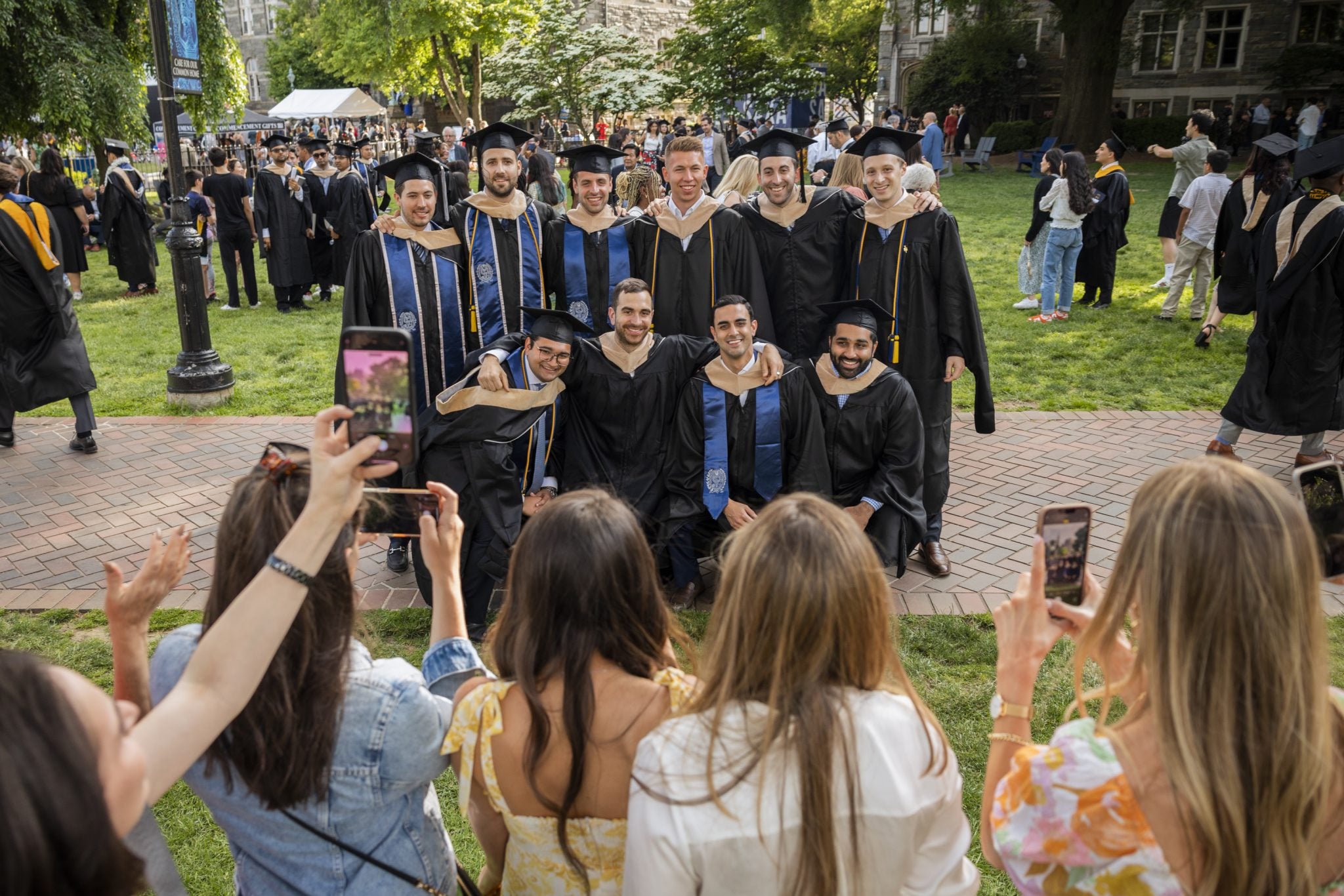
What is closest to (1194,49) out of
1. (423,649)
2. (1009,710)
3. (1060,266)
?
(1060,266)

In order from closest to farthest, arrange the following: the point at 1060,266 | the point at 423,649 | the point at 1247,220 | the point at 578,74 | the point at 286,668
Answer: the point at 286,668 → the point at 423,649 → the point at 1247,220 → the point at 1060,266 → the point at 578,74

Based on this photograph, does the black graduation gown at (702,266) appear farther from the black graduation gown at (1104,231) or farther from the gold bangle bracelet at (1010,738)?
the black graduation gown at (1104,231)

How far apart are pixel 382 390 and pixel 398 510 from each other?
67cm

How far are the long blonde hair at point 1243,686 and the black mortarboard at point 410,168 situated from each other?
4.52 meters

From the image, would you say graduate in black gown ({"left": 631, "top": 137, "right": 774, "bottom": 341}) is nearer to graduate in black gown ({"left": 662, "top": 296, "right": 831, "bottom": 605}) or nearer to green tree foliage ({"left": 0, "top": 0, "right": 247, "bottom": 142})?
graduate in black gown ({"left": 662, "top": 296, "right": 831, "bottom": 605})

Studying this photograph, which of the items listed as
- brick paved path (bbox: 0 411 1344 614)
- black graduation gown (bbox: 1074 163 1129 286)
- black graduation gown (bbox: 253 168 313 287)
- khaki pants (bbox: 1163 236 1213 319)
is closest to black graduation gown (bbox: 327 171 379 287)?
black graduation gown (bbox: 253 168 313 287)

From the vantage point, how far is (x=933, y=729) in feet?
5.64

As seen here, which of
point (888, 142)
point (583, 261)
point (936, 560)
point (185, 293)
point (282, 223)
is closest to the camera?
point (936, 560)

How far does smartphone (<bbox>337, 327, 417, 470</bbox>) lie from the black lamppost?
669 centimetres

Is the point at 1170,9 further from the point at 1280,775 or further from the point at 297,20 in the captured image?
the point at 297,20

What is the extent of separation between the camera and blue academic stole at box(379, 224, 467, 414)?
5227mm

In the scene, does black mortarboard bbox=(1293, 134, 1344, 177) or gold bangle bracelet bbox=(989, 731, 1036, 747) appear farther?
black mortarboard bbox=(1293, 134, 1344, 177)

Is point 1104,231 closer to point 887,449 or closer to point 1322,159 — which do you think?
point 1322,159

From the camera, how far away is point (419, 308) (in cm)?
528
